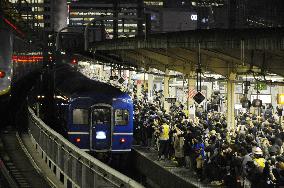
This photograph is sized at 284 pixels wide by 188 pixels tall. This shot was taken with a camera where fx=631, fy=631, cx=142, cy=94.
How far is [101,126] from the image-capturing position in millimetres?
21250

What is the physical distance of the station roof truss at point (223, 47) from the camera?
12.9 m

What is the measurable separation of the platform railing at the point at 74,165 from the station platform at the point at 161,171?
382 centimetres

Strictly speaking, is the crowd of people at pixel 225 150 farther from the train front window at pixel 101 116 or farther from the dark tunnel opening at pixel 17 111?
the dark tunnel opening at pixel 17 111

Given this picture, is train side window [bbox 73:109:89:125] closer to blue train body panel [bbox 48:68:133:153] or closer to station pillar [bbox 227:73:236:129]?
blue train body panel [bbox 48:68:133:153]

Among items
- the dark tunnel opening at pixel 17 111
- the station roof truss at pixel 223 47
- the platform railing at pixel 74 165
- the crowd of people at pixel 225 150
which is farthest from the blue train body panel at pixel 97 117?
the dark tunnel opening at pixel 17 111

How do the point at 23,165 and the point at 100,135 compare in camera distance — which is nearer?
the point at 23,165

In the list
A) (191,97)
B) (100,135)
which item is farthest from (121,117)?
(191,97)

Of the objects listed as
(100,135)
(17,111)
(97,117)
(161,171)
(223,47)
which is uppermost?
(223,47)

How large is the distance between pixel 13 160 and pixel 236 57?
6916mm

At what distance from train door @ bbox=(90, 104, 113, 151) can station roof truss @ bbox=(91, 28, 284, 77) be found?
2.60 m

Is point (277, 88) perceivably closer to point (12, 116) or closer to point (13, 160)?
point (12, 116)

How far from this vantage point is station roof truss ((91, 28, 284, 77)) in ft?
42.2

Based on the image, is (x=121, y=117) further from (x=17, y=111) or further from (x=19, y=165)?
(x=17, y=111)

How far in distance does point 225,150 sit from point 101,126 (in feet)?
19.6
